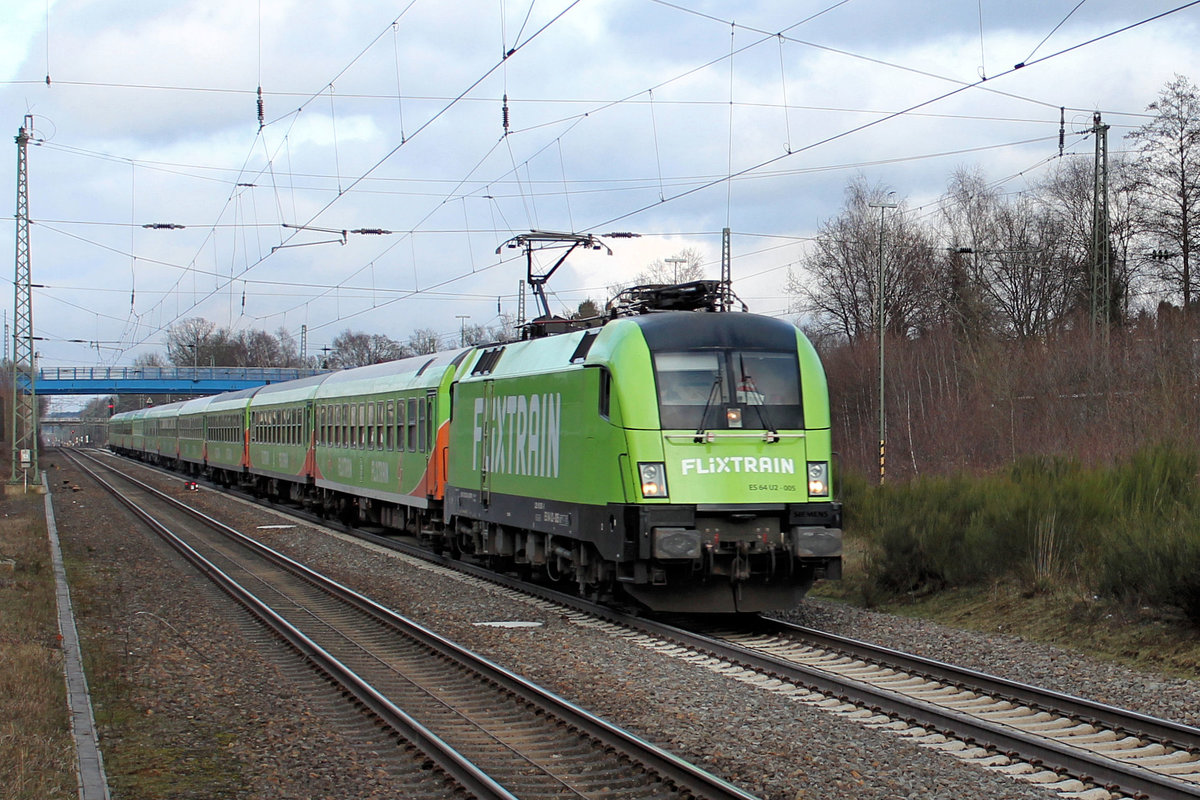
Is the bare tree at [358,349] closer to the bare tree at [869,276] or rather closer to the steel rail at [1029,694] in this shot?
the bare tree at [869,276]

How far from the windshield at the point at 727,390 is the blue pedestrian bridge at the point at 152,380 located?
71855mm

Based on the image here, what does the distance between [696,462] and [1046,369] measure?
24.3 metres

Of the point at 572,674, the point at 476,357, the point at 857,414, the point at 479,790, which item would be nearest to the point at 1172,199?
the point at 857,414

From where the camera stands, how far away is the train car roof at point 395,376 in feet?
69.2

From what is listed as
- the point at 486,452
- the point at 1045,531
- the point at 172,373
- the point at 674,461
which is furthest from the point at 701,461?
the point at 172,373

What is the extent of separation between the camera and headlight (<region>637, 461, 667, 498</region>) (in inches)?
474

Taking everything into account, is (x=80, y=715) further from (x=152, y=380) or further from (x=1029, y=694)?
(x=152, y=380)

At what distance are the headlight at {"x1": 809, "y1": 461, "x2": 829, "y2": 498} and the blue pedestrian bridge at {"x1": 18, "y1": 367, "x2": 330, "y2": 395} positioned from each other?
72.2 meters

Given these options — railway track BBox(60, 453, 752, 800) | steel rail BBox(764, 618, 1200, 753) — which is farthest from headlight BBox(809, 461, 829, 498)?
railway track BBox(60, 453, 752, 800)

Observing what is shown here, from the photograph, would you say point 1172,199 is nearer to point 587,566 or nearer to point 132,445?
point 587,566

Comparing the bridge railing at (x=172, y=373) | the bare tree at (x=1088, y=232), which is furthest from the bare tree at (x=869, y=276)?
the bridge railing at (x=172, y=373)

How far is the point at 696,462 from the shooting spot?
481 inches

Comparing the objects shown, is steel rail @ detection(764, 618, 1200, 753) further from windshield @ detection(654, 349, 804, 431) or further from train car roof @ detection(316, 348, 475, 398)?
train car roof @ detection(316, 348, 475, 398)

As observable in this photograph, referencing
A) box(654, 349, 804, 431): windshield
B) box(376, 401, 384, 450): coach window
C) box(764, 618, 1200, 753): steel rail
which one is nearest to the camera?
box(764, 618, 1200, 753): steel rail
